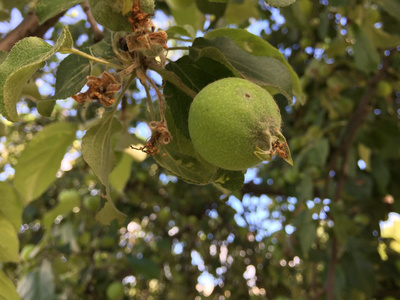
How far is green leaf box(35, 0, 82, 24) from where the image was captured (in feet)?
2.55

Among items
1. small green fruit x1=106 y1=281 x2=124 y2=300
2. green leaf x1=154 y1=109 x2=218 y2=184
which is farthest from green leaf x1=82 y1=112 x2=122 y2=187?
small green fruit x1=106 y1=281 x2=124 y2=300

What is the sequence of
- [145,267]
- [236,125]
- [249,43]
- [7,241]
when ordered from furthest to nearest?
[145,267] < [7,241] < [249,43] < [236,125]

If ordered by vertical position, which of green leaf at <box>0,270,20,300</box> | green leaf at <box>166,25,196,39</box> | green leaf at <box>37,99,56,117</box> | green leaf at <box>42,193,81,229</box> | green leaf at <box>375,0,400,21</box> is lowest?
green leaf at <box>42,193,81,229</box>

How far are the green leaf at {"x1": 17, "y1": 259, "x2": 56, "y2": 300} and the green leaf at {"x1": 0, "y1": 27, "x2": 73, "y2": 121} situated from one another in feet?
4.81

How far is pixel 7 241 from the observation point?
98cm

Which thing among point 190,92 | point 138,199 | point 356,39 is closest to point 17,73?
point 190,92

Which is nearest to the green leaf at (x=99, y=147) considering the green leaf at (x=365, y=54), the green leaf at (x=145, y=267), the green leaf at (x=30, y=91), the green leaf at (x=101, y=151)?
the green leaf at (x=101, y=151)

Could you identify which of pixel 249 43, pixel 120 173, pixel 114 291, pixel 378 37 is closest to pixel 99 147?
pixel 249 43

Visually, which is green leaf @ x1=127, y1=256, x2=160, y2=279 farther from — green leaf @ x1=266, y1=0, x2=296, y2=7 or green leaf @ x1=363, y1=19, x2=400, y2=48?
green leaf @ x1=266, y1=0, x2=296, y2=7

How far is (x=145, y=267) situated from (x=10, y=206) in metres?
1.45

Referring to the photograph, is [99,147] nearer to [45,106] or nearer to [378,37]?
[45,106]

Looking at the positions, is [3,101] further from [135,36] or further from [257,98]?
[257,98]

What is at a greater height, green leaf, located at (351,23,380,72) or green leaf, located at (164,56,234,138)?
green leaf, located at (164,56,234,138)

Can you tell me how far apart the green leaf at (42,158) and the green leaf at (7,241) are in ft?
0.77
